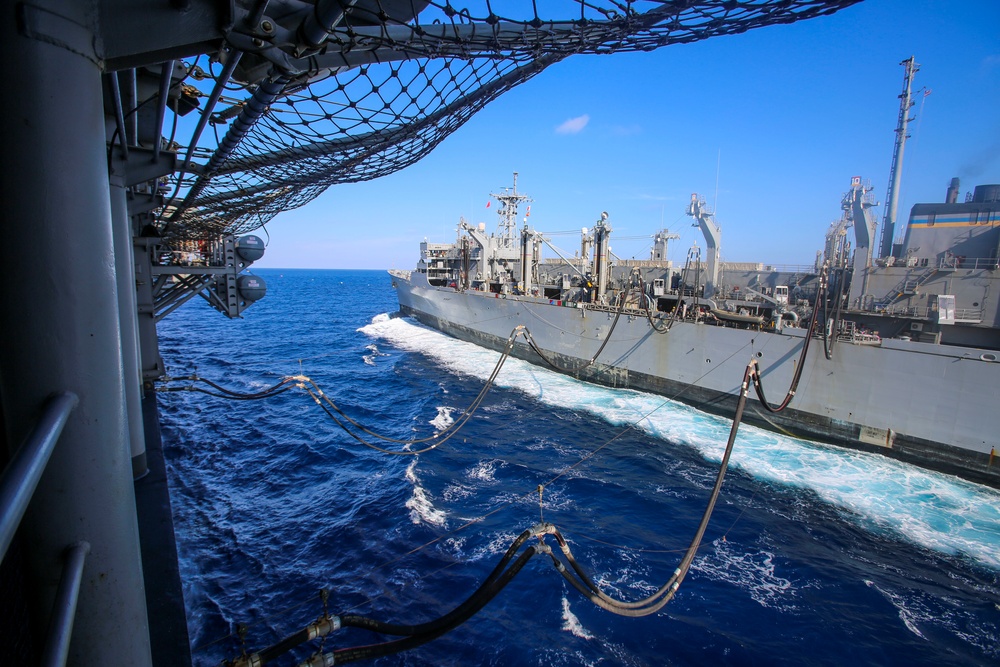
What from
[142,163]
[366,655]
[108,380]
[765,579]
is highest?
[142,163]

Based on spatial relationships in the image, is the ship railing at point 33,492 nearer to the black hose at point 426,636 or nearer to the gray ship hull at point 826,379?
the black hose at point 426,636

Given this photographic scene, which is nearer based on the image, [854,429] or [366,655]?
[366,655]

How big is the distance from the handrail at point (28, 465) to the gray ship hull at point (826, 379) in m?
17.8

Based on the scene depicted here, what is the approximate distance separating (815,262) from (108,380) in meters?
26.9

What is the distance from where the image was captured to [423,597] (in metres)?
7.33

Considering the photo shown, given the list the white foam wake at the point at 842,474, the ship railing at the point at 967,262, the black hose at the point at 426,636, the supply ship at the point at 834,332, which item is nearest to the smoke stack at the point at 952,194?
the supply ship at the point at 834,332

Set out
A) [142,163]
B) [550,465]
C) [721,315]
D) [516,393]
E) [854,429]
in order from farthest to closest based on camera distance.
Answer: [516,393], [721,315], [854,429], [550,465], [142,163]

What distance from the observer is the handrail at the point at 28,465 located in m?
0.99

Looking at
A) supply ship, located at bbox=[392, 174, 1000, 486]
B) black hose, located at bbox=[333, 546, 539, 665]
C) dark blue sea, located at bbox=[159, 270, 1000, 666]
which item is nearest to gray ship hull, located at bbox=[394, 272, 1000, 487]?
supply ship, located at bbox=[392, 174, 1000, 486]

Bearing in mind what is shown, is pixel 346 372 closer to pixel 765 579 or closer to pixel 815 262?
pixel 765 579

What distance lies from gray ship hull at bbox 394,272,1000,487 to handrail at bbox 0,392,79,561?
1776cm

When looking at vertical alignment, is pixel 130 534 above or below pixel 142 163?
below

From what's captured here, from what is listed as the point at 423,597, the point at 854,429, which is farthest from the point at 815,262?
the point at 423,597

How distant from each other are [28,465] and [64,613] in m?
0.46
